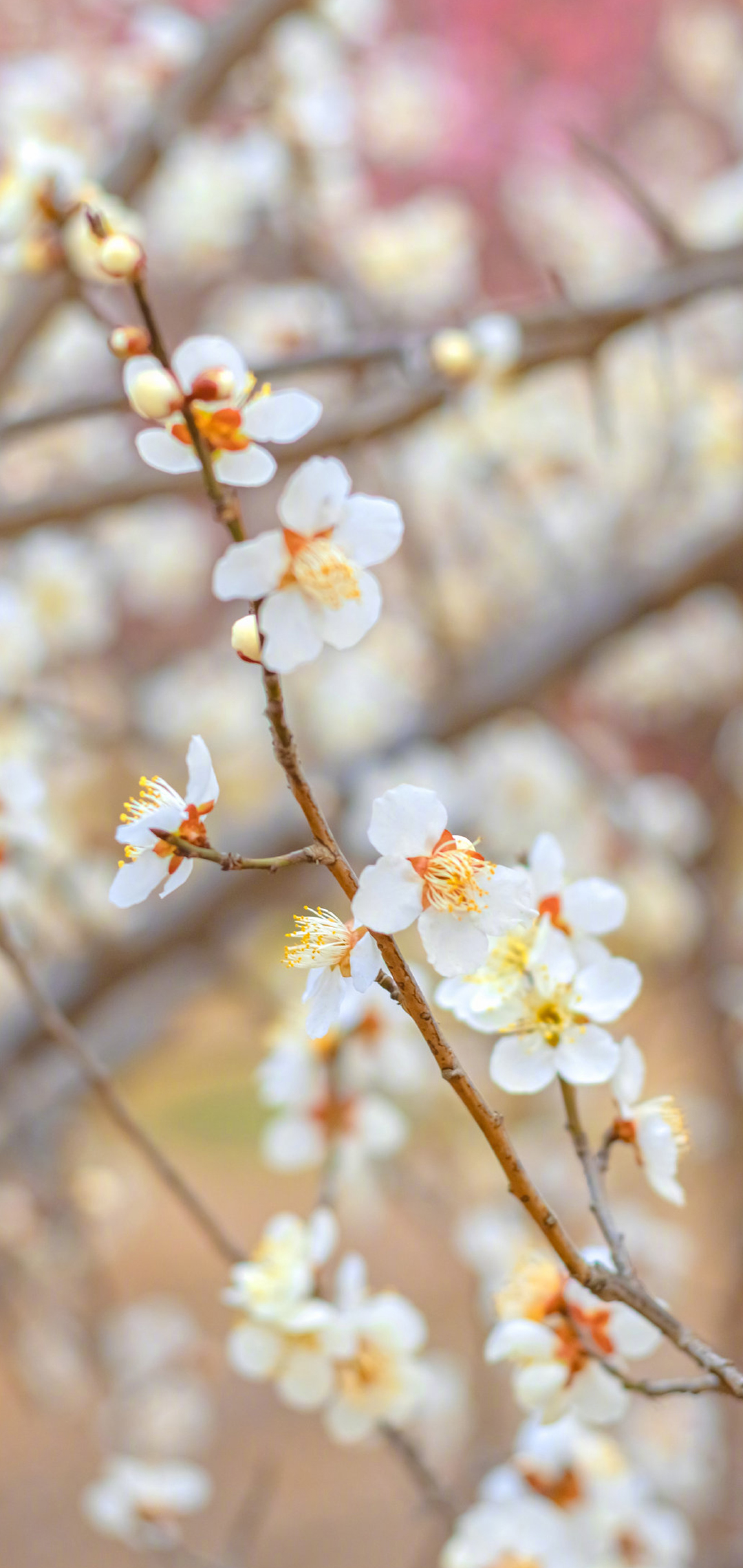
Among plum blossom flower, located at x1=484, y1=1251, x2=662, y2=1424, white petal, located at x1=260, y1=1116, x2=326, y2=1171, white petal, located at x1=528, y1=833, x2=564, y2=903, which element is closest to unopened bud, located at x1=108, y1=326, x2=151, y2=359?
white petal, located at x1=528, y1=833, x2=564, y2=903

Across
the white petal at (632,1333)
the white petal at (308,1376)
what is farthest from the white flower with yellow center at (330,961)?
the white petal at (308,1376)

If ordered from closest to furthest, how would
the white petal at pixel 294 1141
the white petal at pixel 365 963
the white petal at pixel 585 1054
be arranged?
the white petal at pixel 365 963 → the white petal at pixel 585 1054 → the white petal at pixel 294 1141

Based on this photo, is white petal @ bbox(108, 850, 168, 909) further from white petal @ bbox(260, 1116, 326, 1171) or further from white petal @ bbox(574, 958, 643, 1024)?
white petal @ bbox(260, 1116, 326, 1171)

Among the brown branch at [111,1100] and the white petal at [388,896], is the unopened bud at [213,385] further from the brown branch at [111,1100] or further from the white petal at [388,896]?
the brown branch at [111,1100]

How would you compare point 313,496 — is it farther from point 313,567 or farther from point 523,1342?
point 523,1342

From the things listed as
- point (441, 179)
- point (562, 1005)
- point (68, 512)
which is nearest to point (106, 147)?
point (68, 512)

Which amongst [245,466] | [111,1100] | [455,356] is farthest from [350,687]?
[245,466]

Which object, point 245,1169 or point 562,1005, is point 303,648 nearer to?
point 562,1005

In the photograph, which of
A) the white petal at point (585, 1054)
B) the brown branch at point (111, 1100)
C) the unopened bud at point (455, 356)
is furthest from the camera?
the unopened bud at point (455, 356)
